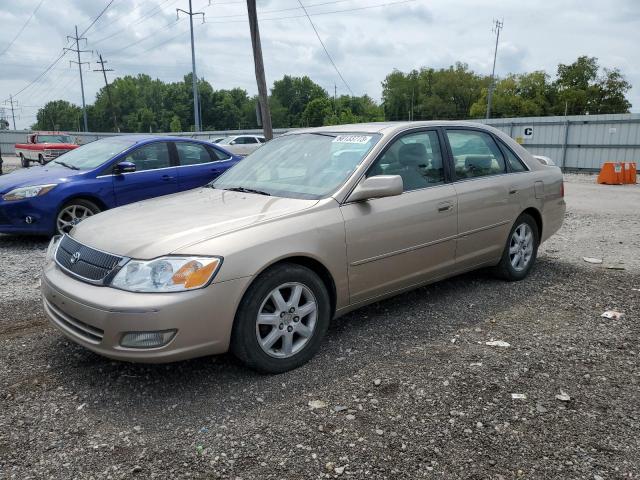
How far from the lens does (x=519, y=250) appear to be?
17.7 ft

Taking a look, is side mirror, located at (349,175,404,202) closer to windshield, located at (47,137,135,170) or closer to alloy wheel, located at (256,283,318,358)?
alloy wheel, located at (256,283,318,358)

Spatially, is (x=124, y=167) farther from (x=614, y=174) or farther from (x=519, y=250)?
(x=614, y=174)

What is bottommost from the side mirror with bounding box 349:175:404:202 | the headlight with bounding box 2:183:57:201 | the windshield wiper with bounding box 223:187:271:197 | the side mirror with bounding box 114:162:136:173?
the headlight with bounding box 2:183:57:201

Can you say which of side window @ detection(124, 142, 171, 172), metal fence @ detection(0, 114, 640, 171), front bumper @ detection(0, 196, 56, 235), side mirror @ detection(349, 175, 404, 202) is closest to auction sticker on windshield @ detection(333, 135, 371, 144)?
side mirror @ detection(349, 175, 404, 202)

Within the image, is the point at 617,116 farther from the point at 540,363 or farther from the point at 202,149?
the point at 540,363

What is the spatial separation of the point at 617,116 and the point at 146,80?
118991 millimetres

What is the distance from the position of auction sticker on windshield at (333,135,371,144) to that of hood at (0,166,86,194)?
4.51 m

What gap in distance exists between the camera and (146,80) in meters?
122

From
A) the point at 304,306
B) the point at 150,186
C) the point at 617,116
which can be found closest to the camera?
the point at 304,306

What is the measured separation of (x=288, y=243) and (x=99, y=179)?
4.97 m

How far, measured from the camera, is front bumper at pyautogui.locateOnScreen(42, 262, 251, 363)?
2922 millimetres

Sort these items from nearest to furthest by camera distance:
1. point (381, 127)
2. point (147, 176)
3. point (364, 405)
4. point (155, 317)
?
point (155, 317)
point (364, 405)
point (381, 127)
point (147, 176)

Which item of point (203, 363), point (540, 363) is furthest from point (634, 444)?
point (203, 363)

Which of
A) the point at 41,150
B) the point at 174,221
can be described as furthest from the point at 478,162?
the point at 41,150
